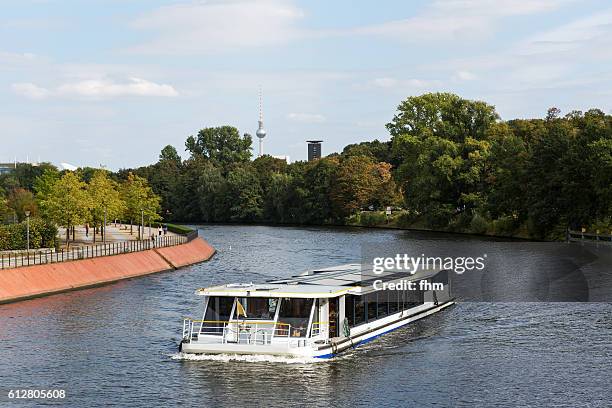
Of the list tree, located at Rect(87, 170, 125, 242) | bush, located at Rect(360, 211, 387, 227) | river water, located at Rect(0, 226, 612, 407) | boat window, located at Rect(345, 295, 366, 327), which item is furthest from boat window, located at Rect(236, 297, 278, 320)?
bush, located at Rect(360, 211, 387, 227)

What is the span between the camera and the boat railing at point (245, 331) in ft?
137

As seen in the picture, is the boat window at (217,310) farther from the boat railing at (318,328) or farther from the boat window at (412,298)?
the boat window at (412,298)

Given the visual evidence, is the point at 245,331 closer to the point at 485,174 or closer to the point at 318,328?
the point at 318,328

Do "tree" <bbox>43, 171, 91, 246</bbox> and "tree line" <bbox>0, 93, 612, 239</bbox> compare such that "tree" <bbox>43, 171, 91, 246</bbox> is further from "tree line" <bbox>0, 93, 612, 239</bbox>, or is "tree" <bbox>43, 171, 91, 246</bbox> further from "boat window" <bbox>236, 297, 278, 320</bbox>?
"boat window" <bbox>236, 297, 278, 320</bbox>

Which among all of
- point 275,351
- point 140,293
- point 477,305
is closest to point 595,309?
point 477,305

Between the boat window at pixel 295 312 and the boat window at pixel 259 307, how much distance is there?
1.59 ft

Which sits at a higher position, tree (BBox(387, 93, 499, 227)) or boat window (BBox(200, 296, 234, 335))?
tree (BBox(387, 93, 499, 227))

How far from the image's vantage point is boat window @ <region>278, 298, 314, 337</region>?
140ft

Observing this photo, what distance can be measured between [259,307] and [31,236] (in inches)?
2170

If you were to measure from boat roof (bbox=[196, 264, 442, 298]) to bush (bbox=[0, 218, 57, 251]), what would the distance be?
44.8 metres

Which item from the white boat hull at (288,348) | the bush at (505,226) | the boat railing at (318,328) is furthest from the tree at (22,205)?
the boat railing at (318,328)

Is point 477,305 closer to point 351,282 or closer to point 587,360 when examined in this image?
point 351,282

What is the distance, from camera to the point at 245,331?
42.2 meters

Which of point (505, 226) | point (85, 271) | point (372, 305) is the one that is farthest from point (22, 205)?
point (372, 305)
